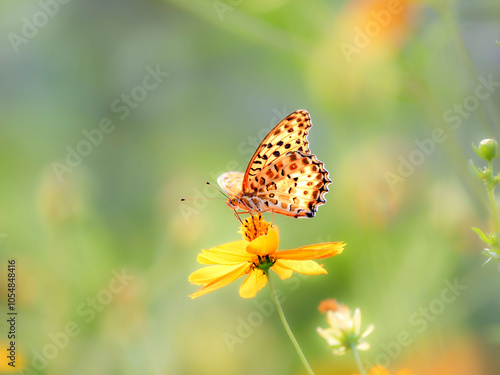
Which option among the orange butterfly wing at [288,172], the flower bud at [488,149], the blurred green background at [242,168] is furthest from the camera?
the blurred green background at [242,168]

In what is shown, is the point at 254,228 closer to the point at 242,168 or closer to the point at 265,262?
the point at 265,262

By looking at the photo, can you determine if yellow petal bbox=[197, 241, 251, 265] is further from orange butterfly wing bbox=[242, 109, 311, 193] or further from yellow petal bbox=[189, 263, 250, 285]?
orange butterfly wing bbox=[242, 109, 311, 193]

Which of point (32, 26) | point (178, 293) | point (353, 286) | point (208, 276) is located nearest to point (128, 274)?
point (178, 293)

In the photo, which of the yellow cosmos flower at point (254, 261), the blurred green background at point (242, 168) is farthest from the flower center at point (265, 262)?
the blurred green background at point (242, 168)

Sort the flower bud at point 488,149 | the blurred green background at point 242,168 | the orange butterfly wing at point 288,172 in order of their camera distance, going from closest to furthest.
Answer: the flower bud at point 488,149
the orange butterfly wing at point 288,172
the blurred green background at point 242,168

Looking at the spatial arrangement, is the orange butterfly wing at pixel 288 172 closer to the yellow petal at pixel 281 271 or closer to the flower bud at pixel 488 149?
the yellow petal at pixel 281 271

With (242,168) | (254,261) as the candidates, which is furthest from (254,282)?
(242,168)

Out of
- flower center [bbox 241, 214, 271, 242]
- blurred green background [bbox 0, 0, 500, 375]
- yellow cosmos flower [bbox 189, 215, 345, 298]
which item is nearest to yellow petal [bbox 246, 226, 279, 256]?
yellow cosmos flower [bbox 189, 215, 345, 298]
